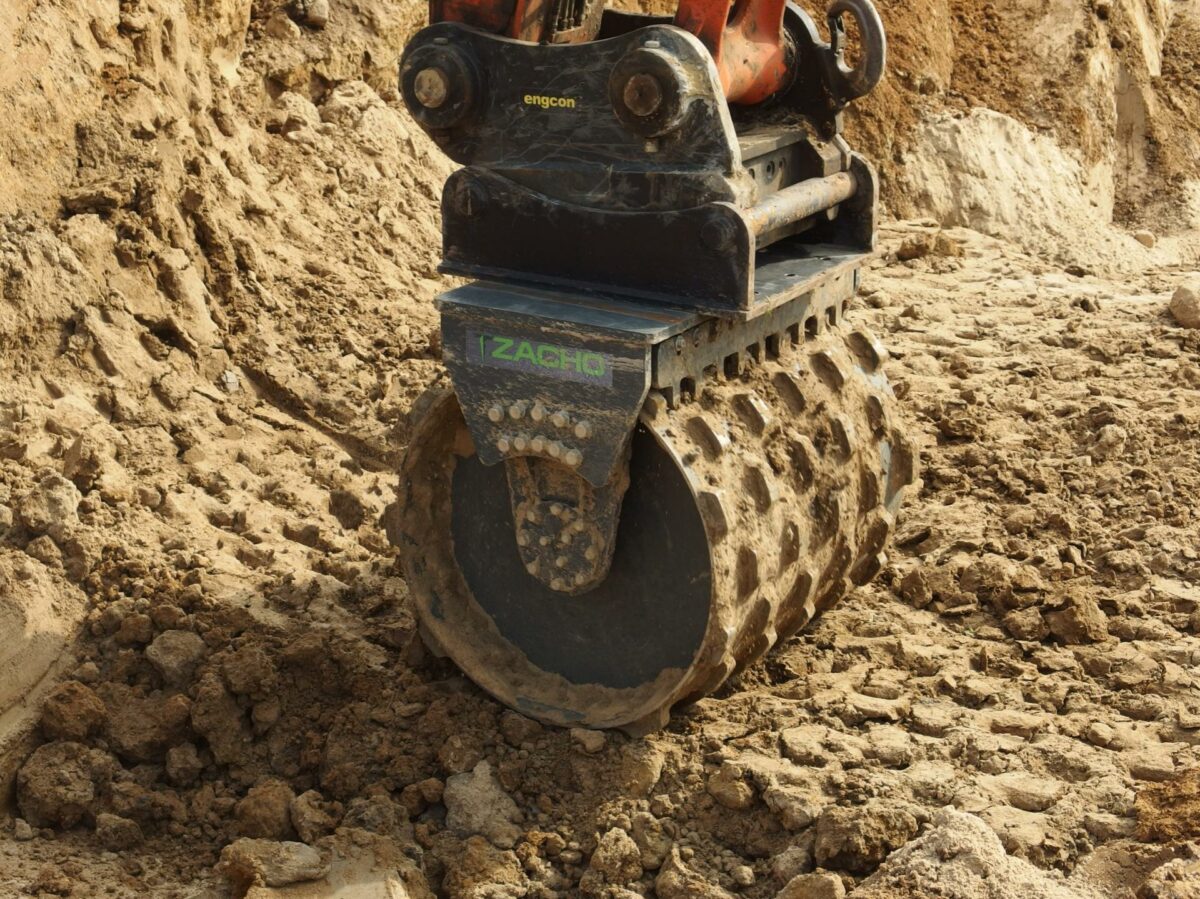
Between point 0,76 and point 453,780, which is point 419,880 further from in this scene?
point 0,76

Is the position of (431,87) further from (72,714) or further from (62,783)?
(62,783)

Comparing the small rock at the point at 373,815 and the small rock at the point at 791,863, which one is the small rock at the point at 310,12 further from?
the small rock at the point at 791,863

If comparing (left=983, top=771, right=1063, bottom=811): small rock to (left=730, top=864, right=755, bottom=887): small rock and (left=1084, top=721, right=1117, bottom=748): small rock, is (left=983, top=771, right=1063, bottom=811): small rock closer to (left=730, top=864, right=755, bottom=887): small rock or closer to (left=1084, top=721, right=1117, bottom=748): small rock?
(left=1084, top=721, right=1117, bottom=748): small rock

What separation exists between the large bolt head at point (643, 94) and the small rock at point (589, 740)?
5.25 feet

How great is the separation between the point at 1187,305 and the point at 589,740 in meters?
4.01

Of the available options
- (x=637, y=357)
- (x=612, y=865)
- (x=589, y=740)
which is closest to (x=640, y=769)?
(x=589, y=740)

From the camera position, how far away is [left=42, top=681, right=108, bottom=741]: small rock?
433 cm

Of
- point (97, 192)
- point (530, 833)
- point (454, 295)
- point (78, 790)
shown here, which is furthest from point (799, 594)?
point (97, 192)

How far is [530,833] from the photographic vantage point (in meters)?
4.06

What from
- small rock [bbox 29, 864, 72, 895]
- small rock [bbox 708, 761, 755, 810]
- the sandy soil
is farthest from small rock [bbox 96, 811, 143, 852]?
small rock [bbox 708, 761, 755, 810]

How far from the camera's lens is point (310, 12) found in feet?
23.8

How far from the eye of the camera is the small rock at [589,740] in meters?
4.21

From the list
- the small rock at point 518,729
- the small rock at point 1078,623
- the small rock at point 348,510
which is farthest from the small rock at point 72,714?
the small rock at point 1078,623

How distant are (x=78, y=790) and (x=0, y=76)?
273 centimetres
